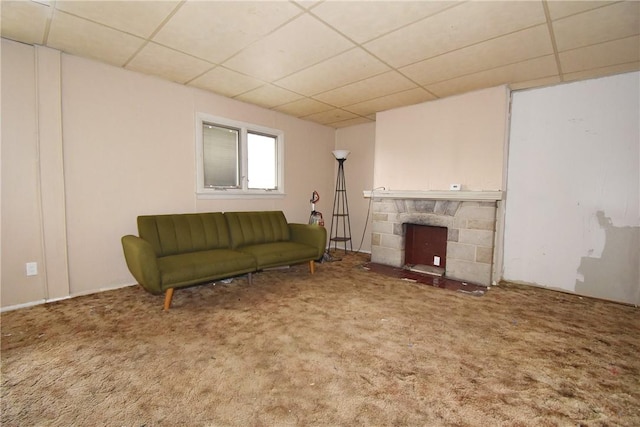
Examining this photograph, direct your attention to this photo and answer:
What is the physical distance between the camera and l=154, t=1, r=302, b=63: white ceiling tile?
203 centimetres

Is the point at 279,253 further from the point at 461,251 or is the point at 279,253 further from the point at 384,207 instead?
the point at 461,251

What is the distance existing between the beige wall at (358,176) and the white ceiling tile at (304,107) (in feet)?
3.65

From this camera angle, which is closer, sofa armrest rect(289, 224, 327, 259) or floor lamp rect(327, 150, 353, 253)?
sofa armrest rect(289, 224, 327, 259)

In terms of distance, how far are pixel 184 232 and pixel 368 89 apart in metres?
2.80

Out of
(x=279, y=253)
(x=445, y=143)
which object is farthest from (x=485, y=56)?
(x=279, y=253)

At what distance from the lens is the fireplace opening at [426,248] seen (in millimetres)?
4082

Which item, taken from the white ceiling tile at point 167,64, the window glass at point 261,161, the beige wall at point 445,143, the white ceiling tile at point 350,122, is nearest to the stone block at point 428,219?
the beige wall at point 445,143

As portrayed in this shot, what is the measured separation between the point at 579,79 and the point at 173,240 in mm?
4787

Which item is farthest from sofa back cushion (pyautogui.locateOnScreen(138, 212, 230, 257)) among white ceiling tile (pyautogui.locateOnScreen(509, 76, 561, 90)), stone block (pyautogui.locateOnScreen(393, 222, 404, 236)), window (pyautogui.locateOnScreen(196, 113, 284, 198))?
white ceiling tile (pyautogui.locateOnScreen(509, 76, 561, 90))

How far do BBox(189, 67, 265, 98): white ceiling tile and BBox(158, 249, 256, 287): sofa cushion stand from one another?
1977mm

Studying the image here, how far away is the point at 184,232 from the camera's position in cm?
326

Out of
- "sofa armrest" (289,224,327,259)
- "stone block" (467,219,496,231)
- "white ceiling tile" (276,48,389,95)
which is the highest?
"white ceiling tile" (276,48,389,95)

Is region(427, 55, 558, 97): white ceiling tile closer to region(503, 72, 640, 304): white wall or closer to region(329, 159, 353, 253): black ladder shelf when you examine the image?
region(503, 72, 640, 304): white wall

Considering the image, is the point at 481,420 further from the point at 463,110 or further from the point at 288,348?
the point at 463,110
